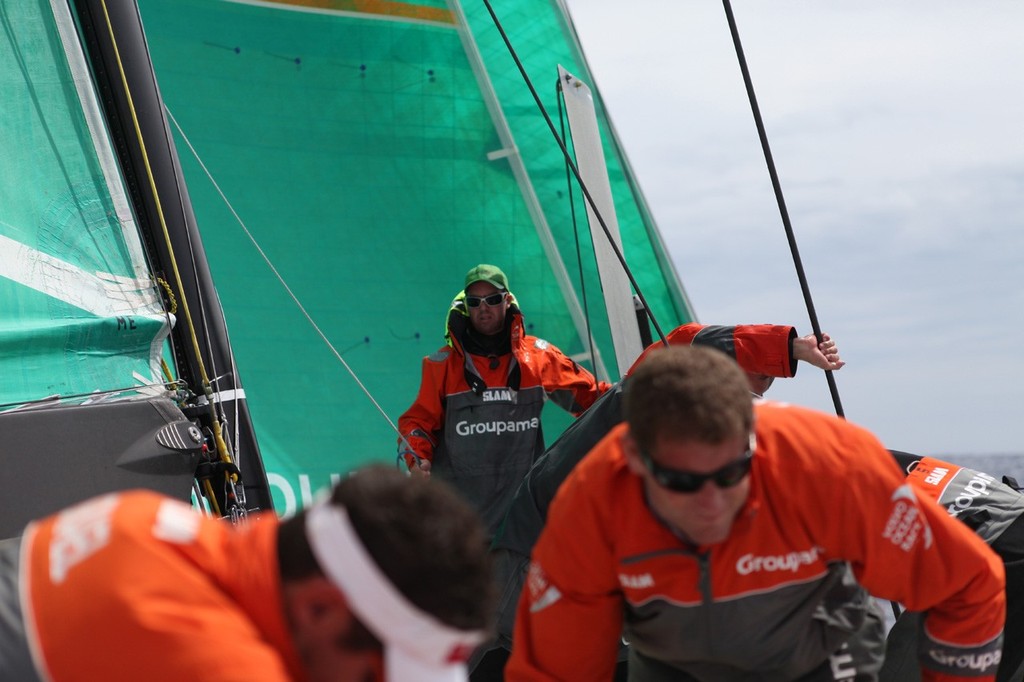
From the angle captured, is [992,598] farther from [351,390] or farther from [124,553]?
[351,390]

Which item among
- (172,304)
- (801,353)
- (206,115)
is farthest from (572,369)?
(206,115)

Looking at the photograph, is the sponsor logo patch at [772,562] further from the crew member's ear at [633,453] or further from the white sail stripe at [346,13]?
the white sail stripe at [346,13]

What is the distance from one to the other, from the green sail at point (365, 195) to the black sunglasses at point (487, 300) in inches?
80.7

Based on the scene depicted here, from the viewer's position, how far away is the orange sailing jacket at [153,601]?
117cm

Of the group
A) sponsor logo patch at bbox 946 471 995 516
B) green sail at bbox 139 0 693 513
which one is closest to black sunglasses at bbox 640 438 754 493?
sponsor logo patch at bbox 946 471 995 516

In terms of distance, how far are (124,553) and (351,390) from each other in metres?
5.34

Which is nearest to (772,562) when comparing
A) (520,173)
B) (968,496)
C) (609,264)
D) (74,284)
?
(968,496)

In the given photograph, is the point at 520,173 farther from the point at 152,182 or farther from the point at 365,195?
the point at 152,182

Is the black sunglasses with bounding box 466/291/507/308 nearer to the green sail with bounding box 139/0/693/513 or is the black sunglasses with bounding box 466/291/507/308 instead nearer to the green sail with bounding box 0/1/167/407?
the green sail with bounding box 0/1/167/407

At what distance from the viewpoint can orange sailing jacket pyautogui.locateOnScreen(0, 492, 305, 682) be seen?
1.17 meters

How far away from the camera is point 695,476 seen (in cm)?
164

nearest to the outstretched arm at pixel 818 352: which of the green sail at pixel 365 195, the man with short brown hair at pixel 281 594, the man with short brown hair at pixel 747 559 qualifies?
the man with short brown hair at pixel 747 559

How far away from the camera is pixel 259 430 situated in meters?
6.36

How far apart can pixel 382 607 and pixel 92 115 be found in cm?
252
